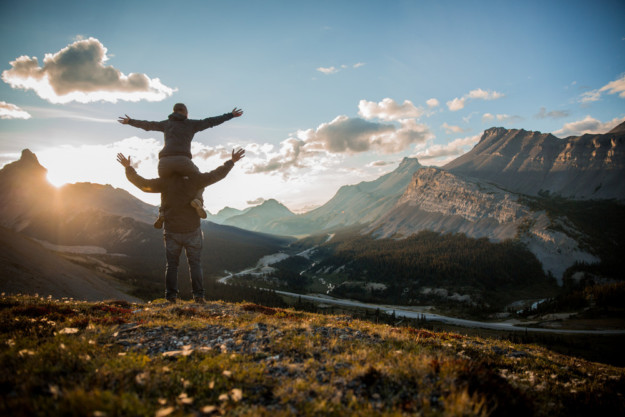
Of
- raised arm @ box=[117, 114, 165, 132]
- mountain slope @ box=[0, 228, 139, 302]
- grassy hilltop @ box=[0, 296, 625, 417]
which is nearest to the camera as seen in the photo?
grassy hilltop @ box=[0, 296, 625, 417]

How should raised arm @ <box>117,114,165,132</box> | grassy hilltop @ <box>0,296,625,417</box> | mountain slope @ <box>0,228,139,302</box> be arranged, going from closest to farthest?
grassy hilltop @ <box>0,296,625,417</box> → raised arm @ <box>117,114,165,132</box> → mountain slope @ <box>0,228,139,302</box>

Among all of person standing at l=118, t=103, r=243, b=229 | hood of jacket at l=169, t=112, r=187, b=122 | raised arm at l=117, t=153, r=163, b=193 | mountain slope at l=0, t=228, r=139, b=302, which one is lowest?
mountain slope at l=0, t=228, r=139, b=302

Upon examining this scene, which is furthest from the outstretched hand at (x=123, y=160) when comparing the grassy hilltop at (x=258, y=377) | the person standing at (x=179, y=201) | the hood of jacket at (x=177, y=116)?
the grassy hilltop at (x=258, y=377)

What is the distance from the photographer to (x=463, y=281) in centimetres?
15888

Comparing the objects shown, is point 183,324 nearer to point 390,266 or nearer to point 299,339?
point 299,339

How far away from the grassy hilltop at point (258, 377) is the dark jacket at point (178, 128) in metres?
8.46

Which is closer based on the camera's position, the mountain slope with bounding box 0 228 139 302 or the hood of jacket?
the hood of jacket

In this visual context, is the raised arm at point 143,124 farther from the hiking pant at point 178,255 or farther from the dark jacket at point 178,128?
the hiking pant at point 178,255

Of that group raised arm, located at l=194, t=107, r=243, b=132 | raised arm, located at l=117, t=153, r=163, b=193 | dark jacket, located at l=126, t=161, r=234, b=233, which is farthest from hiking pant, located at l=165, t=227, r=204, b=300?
raised arm, located at l=194, t=107, r=243, b=132

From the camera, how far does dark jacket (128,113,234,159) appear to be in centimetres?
1434

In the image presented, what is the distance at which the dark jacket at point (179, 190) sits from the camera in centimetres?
1455

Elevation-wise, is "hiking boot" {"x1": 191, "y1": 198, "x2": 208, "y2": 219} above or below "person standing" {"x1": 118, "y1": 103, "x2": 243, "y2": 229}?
below

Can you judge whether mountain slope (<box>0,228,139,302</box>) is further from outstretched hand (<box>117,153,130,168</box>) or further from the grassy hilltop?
the grassy hilltop

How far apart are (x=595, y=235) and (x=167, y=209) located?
270 meters
